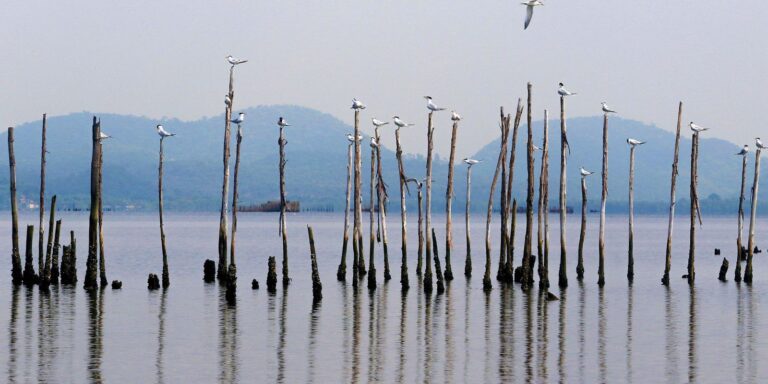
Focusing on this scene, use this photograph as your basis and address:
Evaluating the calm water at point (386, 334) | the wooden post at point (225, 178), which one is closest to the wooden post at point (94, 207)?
the calm water at point (386, 334)

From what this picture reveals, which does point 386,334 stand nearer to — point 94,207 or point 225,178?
point 225,178

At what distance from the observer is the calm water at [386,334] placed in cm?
2855

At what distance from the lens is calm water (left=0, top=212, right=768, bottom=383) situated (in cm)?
2855

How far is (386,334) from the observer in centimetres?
3550

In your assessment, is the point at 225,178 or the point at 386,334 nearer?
the point at 386,334

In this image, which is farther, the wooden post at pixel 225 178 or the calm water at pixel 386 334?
the wooden post at pixel 225 178

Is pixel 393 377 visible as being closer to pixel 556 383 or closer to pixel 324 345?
pixel 556 383

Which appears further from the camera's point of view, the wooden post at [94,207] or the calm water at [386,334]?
the wooden post at [94,207]

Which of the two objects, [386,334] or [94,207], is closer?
[386,334]

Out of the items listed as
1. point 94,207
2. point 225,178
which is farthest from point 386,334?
point 94,207

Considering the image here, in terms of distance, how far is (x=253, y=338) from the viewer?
113 feet

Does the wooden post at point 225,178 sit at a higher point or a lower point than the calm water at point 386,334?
higher

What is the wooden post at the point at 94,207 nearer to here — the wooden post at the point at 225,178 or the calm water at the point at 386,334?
the calm water at the point at 386,334

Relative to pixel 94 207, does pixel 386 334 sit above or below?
below
